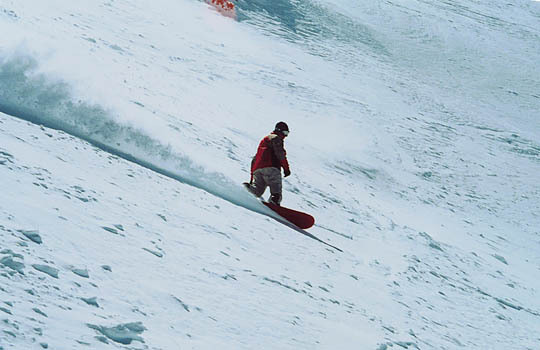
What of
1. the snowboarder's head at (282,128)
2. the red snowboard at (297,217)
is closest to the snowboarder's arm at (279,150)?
the snowboarder's head at (282,128)

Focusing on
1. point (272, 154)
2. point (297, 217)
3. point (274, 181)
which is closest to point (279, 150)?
point (272, 154)

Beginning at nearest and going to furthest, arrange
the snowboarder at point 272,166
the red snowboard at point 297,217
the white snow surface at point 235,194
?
1. the white snow surface at point 235,194
2. the red snowboard at point 297,217
3. the snowboarder at point 272,166

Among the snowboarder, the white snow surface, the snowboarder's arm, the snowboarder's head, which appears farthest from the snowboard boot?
the snowboarder's head

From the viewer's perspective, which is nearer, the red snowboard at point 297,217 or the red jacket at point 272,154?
the red snowboard at point 297,217

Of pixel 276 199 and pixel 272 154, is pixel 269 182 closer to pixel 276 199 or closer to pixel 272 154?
pixel 276 199

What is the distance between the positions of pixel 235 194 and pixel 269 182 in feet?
2.50

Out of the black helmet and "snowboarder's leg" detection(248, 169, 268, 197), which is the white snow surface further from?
the black helmet

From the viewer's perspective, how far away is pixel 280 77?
20.4 meters

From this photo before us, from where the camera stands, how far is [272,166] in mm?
8938

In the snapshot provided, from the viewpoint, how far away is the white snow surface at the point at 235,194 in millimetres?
3859

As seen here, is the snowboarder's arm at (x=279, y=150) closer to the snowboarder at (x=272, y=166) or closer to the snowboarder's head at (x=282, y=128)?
the snowboarder at (x=272, y=166)

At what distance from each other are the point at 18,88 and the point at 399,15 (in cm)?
3144

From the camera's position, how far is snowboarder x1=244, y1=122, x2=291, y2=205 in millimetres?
8914

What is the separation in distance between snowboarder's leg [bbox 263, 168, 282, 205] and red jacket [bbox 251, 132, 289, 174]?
9 cm
